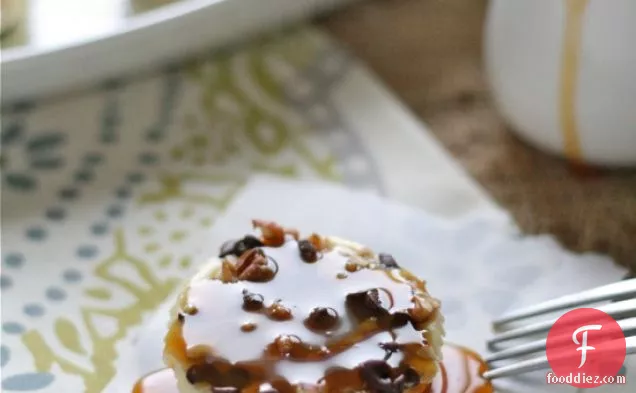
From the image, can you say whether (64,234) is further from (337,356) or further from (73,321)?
(337,356)

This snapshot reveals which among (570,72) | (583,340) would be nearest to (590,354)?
(583,340)

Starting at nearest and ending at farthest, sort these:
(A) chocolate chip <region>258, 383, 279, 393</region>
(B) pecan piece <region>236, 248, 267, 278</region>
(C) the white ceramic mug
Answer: (A) chocolate chip <region>258, 383, 279, 393</region> < (B) pecan piece <region>236, 248, 267, 278</region> < (C) the white ceramic mug

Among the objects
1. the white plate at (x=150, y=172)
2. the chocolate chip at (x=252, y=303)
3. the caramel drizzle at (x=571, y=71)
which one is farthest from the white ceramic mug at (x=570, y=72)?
the chocolate chip at (x=252, y=303)

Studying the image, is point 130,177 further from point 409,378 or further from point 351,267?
point 409,378

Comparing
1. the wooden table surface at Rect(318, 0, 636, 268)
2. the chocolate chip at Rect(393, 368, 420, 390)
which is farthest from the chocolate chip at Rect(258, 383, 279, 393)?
the wooden table surface at Rect(318, 0, 636, 268)

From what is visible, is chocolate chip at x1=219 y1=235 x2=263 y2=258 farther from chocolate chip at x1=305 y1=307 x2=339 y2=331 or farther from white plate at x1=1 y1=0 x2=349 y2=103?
white plate at x1=1 y1=0 x2=349 y2=103

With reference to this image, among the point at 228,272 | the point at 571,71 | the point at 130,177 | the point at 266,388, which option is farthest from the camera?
the point at 130,177
